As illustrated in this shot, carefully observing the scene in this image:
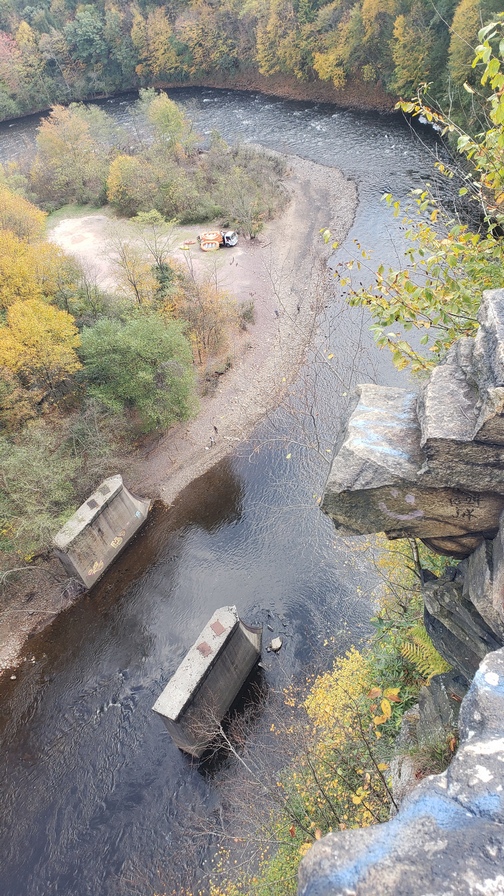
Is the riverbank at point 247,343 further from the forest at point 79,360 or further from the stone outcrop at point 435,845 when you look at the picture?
the stone outcrop at point 435,845

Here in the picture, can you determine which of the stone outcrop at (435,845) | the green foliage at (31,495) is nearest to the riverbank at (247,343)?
the green foliage at (31,495)

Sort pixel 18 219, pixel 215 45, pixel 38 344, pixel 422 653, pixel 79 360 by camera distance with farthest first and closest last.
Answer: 1. pixel 215 45
2. pixel 18 219
3. pixel 79 360
4. pixel 38 344
5. pixel 422 653

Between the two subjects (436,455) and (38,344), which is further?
(38,344)

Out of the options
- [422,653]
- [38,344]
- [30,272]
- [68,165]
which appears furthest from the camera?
[68,165]

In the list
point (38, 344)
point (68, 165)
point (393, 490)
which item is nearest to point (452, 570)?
point (393, 490)

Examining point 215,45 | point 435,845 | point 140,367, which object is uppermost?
point 215,45

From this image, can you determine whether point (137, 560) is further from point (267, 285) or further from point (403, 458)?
point (267, 285)

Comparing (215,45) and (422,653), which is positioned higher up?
(215,45)

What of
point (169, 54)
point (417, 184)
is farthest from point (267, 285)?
point (169, 54)

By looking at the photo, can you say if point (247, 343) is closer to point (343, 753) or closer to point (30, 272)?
point (30, 272)
